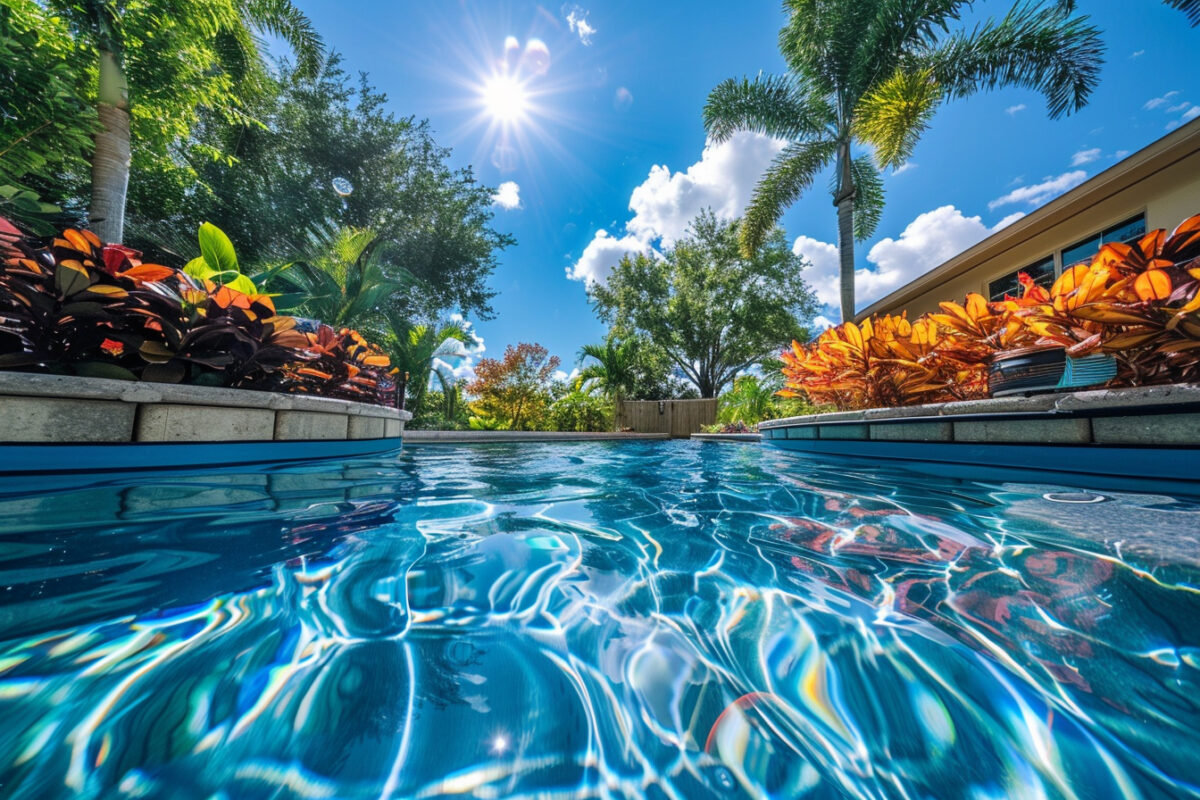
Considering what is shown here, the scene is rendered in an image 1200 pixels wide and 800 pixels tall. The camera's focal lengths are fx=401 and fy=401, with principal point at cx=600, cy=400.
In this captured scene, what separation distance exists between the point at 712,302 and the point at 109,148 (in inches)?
673

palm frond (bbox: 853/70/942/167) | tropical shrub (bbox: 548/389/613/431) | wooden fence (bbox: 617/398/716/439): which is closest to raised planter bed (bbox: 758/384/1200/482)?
palm frond (bbox: 853/70/942/167)

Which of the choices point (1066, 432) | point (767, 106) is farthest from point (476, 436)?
point (767, 106)

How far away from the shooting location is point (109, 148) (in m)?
5.52

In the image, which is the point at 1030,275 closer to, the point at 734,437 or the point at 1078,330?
the point at 734,437

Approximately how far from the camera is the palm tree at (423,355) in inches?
392

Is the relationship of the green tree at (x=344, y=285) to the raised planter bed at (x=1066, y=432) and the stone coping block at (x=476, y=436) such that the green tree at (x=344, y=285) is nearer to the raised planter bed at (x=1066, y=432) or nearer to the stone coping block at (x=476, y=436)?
the stone coping block at (x=476, y=436)

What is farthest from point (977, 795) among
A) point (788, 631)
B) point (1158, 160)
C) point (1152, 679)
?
point (1158, 160)

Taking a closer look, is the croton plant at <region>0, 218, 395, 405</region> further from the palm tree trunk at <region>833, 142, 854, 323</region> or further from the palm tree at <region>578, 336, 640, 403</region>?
the palm tree at <region>578, 336, 640, 403</region>

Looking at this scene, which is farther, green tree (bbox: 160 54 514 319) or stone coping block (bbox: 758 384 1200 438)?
green tree (bbox: 160 54 514 319)

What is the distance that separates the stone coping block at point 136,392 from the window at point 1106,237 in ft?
34.1

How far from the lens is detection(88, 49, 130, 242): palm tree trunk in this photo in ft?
17.9

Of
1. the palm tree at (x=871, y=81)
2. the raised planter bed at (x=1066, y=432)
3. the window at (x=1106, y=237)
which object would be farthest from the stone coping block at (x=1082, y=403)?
the palm tree at (x=871, y=81)

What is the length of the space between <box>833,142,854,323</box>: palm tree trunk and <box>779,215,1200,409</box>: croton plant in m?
5.15

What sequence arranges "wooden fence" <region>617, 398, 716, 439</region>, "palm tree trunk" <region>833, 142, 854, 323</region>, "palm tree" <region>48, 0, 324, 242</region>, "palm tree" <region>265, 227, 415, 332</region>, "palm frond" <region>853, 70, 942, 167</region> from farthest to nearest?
"wooden fence" <region>617, 398, 716, 439</region>, "palm tree" <region>265, 227, 415, 332</region>, "palm tree trunk" <region>833, 142, 854, 323</region>, "palm frond" <region>853, 70, 942, 167</region>, "palm tree" <region>48, 0, 324, 242</region>
